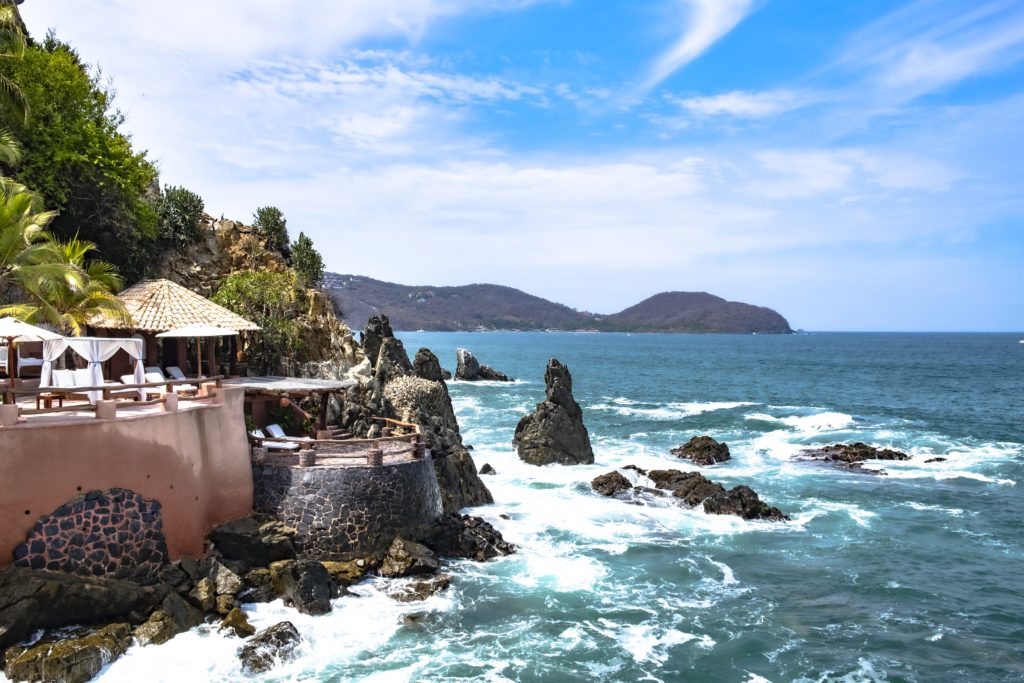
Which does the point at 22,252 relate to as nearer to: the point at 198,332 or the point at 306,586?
the point at 198,332

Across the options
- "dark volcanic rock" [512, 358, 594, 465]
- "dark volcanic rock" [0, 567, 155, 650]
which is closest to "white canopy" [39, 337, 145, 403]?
"dark volcanic rock" [0, 567, 155, 650]

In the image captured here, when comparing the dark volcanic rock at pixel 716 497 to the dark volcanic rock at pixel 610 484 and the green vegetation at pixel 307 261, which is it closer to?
the dark volcanic rock at pixel 610 484

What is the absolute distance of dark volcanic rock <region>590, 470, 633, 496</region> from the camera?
33209 mm

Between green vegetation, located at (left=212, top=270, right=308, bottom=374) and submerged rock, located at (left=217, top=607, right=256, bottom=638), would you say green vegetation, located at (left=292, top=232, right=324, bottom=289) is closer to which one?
green vegetation, located at (left=212, top=270, right=308, bottom=374)

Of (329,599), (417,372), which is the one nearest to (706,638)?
(329,599)

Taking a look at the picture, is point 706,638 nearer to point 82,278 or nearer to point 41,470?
point 41,470

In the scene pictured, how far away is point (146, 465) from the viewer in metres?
18.7

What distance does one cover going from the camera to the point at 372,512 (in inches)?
856

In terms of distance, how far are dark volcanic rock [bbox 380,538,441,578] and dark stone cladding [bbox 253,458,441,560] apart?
0.39 metres

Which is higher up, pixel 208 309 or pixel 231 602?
pixel 208 309

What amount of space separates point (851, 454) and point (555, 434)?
57.6ft

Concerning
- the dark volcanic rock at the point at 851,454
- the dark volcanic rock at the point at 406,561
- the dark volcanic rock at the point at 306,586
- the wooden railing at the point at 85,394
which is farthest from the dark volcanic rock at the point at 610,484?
the wooden railing at the point at 85,394

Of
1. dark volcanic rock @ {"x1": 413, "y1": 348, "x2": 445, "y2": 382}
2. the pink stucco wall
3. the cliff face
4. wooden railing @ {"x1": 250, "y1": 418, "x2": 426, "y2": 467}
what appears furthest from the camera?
dark volcanic rock @ {"x1": 413, "y1": 348, "x2": 445, "y2": 382}

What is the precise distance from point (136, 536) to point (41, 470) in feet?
9.15
